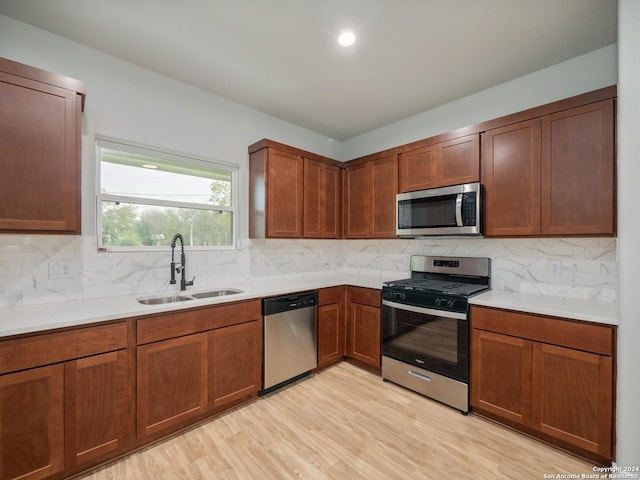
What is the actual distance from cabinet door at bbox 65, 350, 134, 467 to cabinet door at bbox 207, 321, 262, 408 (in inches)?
21.6

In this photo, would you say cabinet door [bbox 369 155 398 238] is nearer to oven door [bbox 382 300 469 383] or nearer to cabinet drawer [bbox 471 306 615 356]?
oven door [bbox 382 300 469 383]

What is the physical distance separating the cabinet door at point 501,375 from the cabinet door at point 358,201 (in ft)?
5.43

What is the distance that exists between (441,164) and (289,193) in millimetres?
1565

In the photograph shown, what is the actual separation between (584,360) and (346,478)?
1.61 metres

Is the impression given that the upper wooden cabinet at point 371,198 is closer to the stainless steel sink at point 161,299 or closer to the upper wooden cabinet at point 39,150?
the stainless steel sink at point 161,299

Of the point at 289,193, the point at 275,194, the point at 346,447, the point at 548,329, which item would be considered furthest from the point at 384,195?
→ the point at 346,447

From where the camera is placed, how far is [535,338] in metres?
1.97

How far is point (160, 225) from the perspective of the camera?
266 cm

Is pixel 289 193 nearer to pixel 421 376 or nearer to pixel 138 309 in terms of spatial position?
pixel 138 309

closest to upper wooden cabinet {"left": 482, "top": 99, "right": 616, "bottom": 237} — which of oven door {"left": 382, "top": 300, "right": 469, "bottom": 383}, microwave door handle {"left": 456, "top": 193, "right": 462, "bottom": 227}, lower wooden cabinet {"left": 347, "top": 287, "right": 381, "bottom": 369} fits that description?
microwave door handle {"left": 456, "top": 193, "right": 462, "bottom": 227}

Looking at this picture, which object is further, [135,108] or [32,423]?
[135,108]

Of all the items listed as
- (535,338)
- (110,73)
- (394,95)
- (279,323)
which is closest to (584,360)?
(535,338)

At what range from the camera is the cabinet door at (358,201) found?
3.48 meters

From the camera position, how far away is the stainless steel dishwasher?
2566 mm
